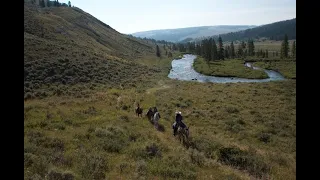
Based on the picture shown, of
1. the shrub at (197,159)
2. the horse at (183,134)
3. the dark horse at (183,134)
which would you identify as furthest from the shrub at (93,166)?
the horse at (183,134)

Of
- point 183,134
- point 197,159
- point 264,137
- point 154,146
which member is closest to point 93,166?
point 154,146

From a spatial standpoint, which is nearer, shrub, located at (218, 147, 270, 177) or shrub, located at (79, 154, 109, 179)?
shrub, located at (79, 154, 109, 179)

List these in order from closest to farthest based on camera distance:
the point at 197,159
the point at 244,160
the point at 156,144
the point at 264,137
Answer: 1. the point at 197,159
2. the point at 244,160
3. the point at 156,144
4. the point at 264,137

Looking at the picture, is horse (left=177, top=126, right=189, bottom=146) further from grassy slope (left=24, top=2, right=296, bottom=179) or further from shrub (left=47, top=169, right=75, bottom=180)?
shrub (left=47, top=169, right=75, bottom=180)

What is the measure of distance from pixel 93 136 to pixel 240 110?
20.9 meters

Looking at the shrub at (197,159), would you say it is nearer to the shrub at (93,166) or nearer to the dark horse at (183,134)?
the dark horse at (183,134)

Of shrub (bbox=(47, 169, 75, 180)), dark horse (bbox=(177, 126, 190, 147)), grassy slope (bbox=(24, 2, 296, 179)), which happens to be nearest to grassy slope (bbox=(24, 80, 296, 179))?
grassy slope (bbox=(24, 2, 296, 179))

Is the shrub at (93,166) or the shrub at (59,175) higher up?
the shrub at (59,175)

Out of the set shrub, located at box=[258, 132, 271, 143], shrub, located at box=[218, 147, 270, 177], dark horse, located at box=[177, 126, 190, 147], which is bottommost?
shrub, located at box=[258, 132, 271, 143]

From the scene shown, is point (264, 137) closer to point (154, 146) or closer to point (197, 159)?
point (197, 159)

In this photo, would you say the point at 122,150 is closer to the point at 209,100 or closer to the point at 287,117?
the point at 287,117
